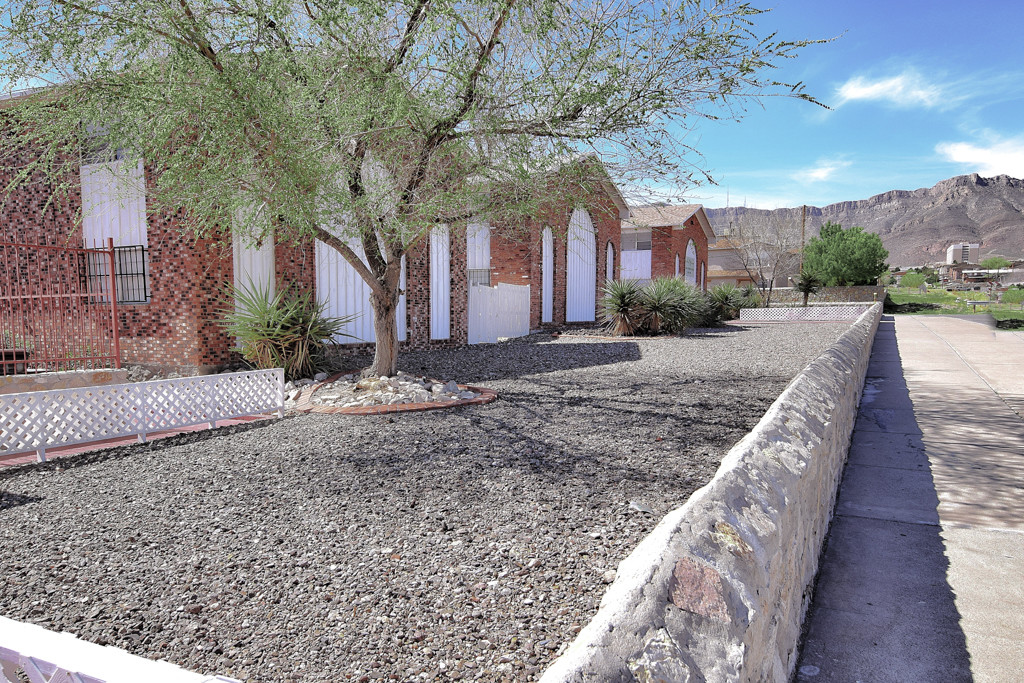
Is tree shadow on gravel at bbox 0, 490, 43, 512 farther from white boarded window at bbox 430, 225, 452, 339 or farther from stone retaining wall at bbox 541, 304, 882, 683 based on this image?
white boarded window at bbox 430, 225, 452, 339

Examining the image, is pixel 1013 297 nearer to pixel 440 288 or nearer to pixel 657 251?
pixel 657 251

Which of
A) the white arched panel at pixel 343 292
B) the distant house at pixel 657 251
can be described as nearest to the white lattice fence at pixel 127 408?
the white arched panel at pixel 343 292

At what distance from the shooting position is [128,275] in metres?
9.71

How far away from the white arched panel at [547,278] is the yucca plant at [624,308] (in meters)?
2.91

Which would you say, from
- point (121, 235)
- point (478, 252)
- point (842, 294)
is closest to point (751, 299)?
point (842, 294)

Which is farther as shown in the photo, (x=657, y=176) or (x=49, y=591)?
(x=657, y=176)

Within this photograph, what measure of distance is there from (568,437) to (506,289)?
1166cm

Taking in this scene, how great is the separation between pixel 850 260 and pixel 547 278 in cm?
3443

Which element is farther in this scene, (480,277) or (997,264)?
(997,264)

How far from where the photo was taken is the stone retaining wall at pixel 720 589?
5.28 feet

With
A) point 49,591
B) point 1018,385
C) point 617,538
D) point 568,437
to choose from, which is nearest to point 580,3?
point 568,437

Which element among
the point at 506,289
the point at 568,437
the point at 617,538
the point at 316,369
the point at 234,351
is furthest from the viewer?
the point at 506,289

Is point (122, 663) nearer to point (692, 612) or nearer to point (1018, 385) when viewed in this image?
point (692, 612)

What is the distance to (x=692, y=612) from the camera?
178 centimetres
